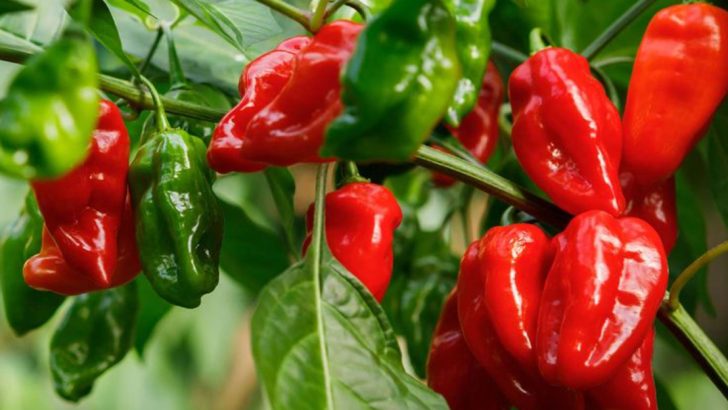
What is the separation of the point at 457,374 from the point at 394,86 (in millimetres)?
374

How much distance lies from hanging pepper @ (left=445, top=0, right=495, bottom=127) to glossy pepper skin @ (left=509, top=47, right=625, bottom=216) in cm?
9

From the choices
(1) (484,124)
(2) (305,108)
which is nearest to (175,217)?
(2) (305,108)

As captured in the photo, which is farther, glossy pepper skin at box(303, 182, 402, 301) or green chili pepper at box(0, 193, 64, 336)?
green chili pepper at box(0, 193, 64, 336)

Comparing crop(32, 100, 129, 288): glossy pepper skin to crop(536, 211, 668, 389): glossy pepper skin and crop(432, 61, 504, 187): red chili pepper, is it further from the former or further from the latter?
crop(432, 61, 504, 187): red chili pepper

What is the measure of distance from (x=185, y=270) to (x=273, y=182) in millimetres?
203

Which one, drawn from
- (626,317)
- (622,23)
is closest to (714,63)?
(622,23)

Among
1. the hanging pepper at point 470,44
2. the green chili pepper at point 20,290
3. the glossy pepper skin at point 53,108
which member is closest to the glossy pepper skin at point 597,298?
the hanging pepper at point 470,44

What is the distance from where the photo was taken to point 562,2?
1173mm

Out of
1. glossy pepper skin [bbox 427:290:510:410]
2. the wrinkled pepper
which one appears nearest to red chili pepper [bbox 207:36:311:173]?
the wrinkled pepper

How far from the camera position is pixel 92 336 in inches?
41.3

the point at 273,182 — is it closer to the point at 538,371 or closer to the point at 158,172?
the point at 158,172

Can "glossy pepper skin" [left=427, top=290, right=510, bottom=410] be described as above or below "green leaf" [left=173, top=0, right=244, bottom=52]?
below

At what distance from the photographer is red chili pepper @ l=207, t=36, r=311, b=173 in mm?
699

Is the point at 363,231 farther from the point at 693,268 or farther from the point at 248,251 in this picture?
the point at 248,251
